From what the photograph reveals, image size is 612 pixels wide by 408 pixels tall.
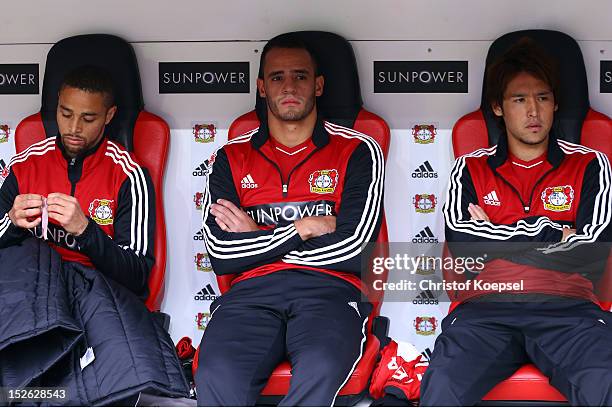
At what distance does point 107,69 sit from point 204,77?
1.16 ft

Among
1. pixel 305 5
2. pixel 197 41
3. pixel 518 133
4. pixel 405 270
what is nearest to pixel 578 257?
pixel 518 133

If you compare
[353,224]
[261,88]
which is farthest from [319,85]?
[353,224]

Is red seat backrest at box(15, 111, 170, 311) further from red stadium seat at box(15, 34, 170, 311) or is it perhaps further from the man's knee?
the man's knee

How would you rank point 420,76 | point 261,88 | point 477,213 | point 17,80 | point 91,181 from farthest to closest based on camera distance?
1. point 17,80
2. point 420,76
3. point 261,88
4. point 91,181
5. point 477,213

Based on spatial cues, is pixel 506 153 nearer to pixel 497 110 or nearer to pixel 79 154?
pixel 497 110

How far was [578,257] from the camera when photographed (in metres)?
2.84

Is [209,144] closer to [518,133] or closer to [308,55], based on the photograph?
[308,55]

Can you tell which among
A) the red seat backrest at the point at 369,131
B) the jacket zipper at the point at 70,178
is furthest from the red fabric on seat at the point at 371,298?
the jacket zipper at the point at 70,178

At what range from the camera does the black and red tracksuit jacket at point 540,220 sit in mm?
2848

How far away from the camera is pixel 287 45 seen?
3.19 meters

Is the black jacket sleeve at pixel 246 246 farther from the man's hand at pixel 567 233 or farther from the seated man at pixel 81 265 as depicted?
the man's hand at pixel 567 233

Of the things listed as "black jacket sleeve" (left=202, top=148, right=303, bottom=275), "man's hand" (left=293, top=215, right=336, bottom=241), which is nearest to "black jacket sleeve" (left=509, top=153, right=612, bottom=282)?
"man's hand" (left=293, top=215, right=336, bottom=241)

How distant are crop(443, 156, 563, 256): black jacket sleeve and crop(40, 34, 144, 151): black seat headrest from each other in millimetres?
1117

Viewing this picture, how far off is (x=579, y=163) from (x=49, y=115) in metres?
1.77
